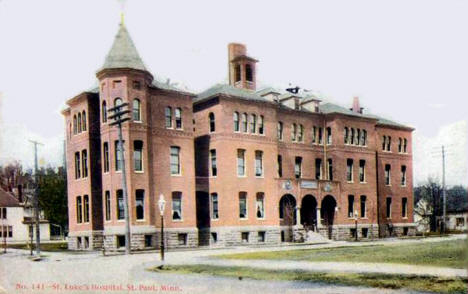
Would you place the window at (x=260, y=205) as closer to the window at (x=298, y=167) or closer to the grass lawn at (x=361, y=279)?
the window at (x=298, y=167)

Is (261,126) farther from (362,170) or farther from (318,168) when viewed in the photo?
(362,170)

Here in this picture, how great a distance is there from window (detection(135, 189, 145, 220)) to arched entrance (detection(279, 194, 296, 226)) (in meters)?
10.8

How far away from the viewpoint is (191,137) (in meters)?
30.8

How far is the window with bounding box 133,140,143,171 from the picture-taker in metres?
27.8

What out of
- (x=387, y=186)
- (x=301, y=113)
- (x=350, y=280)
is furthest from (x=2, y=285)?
(x=387, y=186)

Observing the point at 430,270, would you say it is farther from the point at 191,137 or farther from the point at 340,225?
the point at 340,225

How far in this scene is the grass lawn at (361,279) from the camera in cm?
1003

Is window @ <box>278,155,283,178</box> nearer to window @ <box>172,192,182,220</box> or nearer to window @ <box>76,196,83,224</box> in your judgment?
window @ <box>172,192,182,220</box>

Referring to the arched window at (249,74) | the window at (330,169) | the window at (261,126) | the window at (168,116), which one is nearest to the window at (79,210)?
the window at (168,116)

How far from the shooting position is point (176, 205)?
3005 cm

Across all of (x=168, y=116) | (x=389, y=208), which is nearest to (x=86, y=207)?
(x=168, y=116)

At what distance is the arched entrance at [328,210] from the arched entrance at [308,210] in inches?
36.0

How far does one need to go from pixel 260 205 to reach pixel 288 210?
8.20ft

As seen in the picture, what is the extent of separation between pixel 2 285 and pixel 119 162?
17.3 metres
